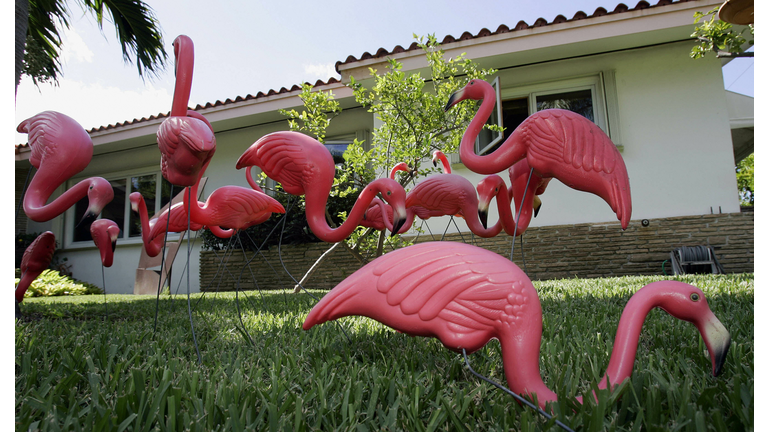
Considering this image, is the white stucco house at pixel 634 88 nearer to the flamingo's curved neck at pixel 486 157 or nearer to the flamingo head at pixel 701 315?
the flamingo's curved neck at pixel 486 157

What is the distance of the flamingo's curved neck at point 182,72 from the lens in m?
1.75

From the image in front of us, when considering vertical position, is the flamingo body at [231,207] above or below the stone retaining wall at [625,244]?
above

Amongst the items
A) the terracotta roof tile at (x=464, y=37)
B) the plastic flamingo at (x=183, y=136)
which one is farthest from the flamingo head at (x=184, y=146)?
the terracotta roof tile at (x=464, y=37)

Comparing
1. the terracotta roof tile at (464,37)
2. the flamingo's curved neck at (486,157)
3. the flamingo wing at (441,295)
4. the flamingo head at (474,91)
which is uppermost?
the terracotta roof tile at (464,37)

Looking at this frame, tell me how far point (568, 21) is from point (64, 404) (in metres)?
6.88

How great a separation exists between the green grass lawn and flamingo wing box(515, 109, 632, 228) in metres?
0.64

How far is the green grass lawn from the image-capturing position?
3.38 ft

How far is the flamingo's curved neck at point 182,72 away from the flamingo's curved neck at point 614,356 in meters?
1.67

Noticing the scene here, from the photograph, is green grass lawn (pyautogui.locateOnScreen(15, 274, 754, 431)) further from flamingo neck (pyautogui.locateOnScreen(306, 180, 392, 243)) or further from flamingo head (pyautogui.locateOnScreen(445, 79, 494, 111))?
flamingo head (pyautogui.locateOnScreen(445, 79, 494, 111))

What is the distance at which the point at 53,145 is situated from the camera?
2.14 metres

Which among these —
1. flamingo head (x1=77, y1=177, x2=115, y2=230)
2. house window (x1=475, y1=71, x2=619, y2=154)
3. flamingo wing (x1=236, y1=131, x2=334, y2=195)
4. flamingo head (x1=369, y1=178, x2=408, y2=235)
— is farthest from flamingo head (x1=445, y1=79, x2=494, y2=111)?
house window (x1=475, y1=71, x2=619, y2=154)

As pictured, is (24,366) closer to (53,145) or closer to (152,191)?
(53,145)

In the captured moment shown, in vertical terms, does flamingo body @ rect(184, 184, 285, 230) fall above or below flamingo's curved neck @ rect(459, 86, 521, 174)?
below

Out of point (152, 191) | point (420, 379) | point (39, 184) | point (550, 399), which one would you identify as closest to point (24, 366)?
point (39, 184)
